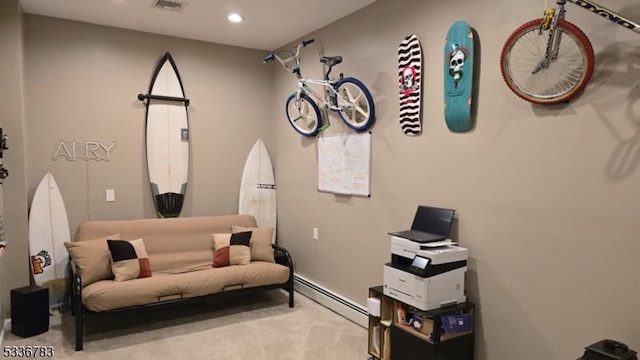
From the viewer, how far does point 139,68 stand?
14.2 ft

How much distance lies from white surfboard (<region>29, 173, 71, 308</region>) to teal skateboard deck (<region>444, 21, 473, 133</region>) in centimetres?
346

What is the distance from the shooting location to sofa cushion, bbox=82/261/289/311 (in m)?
3.23

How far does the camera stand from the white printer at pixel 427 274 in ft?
8.14

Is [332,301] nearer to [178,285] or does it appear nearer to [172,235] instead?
[178,285]

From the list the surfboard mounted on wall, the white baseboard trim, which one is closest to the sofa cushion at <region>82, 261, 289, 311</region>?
the white baseboard trim

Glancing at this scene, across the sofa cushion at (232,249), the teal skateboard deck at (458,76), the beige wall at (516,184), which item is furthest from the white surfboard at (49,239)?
the teal skateboard deck at (458,76)

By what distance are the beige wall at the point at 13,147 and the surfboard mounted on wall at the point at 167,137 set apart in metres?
1.08

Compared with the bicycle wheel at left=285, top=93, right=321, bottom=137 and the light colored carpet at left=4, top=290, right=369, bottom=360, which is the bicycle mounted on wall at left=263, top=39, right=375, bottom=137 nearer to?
the bicycle wheel at left=285, top=93, right=321, bottom=137

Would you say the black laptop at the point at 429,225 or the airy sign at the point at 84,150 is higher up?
the airy sign at the point at 84,150

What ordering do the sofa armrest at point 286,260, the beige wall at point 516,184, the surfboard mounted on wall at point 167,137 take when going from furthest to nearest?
the surfboard mounted on wall at point 167,137 → the sofa armrest at point 286,260 → the beige wall at point 516,184

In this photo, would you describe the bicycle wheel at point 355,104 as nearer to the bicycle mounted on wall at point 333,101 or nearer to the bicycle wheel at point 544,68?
the bicycle mounted on wall at point 333,101

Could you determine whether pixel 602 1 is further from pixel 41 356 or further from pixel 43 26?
pixel 43 26

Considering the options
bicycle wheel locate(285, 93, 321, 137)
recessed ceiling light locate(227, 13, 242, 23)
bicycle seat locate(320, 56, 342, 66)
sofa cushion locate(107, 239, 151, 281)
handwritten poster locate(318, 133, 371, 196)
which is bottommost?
sofa cushion locate(107, 239, 151, 281)

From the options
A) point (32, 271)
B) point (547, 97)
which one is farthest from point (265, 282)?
point (547, 97)
